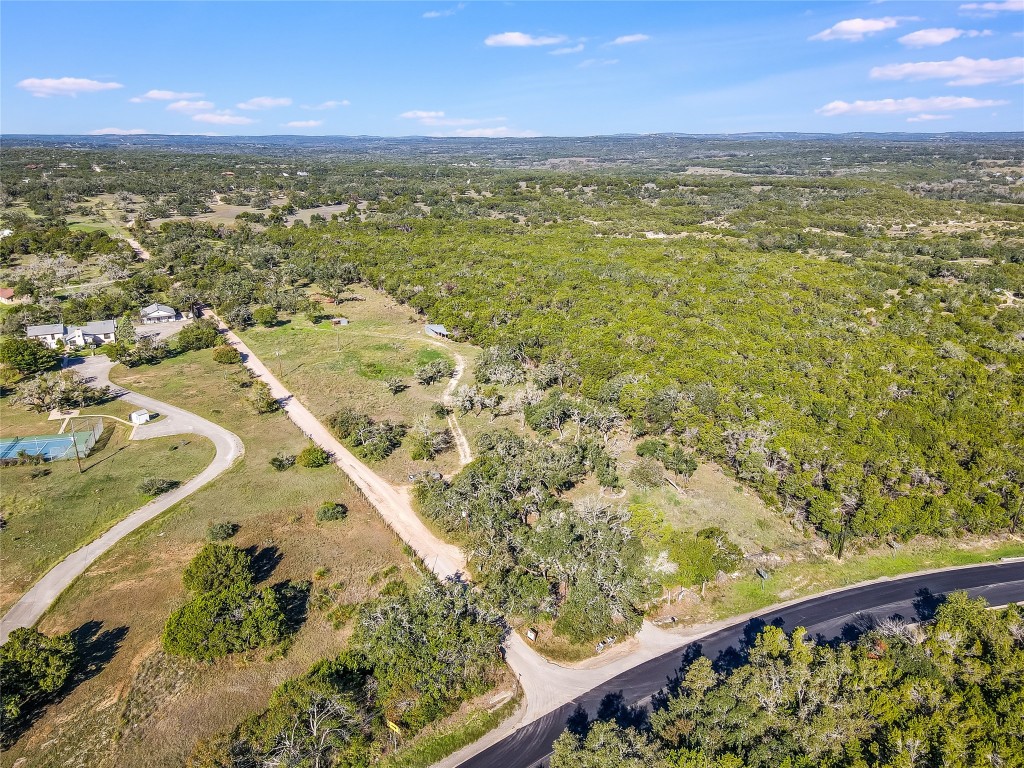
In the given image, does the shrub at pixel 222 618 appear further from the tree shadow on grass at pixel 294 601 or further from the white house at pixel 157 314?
the white house at pixel 157 314

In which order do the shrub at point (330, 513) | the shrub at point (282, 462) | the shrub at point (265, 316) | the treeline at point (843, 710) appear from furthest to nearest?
the shrub at point (265, 316)
the shrub at point (282, 462)
the shrub at point (330, 513)
the treeline at point (843, 710)

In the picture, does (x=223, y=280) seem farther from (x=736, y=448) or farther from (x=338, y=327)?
(x=736, y=448)

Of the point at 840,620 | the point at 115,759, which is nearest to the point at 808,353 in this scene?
the point at 840,620

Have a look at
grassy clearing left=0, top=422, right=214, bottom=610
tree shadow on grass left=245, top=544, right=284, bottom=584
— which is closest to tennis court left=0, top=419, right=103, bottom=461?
grassy clearing left=0, top=422, right=214, bottom=610

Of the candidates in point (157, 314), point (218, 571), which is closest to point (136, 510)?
point (218, 571)

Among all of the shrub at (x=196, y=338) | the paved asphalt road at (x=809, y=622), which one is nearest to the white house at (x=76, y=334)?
the shrub at (x=196, y=338)

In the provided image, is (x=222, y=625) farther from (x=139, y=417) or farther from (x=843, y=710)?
(x=139, y=417)

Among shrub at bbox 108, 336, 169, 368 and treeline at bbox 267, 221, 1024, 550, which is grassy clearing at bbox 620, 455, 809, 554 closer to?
treeline at bbox 267, 221, 1024, 550
